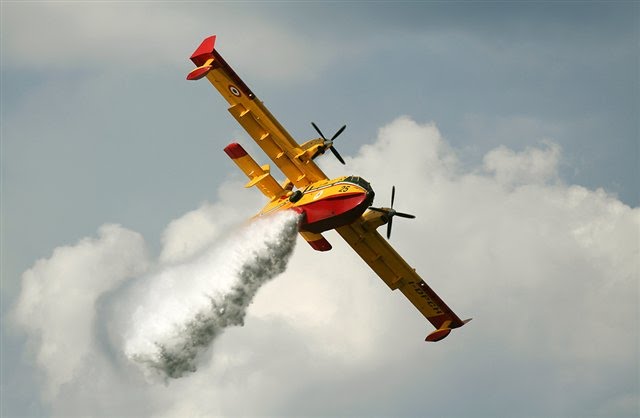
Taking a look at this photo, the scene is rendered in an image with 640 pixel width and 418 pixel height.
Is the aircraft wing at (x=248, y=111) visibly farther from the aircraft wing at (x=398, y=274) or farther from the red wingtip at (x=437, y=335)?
the red wingtip at (x=437, y=335)

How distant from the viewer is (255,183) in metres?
57.9

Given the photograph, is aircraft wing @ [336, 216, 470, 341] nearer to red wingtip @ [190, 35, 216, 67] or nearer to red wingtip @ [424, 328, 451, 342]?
red wingtip @ [424, 328, 451, 342]

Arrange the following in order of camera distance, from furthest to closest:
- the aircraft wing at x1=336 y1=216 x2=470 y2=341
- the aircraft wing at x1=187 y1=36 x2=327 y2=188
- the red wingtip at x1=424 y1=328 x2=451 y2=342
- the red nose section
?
the red wingtip at x1=424 y1=328 x2=451 y2=342 → the aircraft wing at x1=336 y1=216 x2=470 y2=341 → the aircraft wing at x1=187 y1=36 x2=327 y2=188 → the red nose section

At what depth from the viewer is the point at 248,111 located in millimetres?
57000

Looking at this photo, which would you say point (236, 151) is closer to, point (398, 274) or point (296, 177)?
point (296, 177)

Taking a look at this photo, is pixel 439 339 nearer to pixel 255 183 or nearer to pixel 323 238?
pixel 323 238

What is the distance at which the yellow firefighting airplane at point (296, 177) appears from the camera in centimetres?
5562

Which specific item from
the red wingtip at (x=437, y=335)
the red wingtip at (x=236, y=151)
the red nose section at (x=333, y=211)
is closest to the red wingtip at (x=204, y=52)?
the red wingtip at (x=236, y=151)

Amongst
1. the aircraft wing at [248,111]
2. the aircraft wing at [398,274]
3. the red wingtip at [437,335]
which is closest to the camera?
the aircraft wing at [248,111]

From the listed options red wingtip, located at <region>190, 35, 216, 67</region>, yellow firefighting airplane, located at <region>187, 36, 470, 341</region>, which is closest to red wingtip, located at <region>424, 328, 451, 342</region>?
yellow firefighting airplane, located at <region>187, 36, 470, 341</region>

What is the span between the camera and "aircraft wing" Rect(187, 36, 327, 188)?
56812mm

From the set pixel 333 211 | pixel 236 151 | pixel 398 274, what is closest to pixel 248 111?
pixel 236 151

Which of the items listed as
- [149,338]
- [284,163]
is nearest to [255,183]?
[284,163]

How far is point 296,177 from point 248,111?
3938mm
